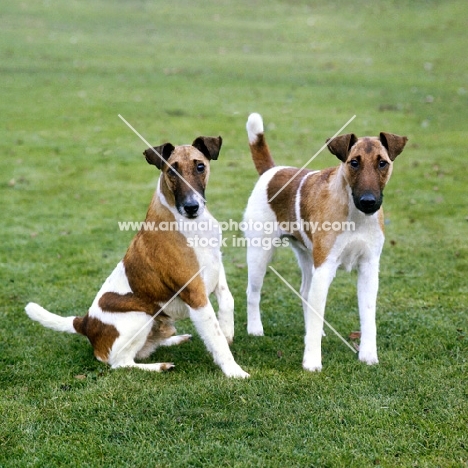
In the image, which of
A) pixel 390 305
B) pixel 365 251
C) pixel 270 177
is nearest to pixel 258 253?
pixel 270 177

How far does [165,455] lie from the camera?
15.7 feet

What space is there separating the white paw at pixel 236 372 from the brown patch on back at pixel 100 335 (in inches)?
43.0

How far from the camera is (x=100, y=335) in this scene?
20.7ft

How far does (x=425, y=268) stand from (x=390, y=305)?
1.44 m

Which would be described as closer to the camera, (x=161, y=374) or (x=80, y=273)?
(x=161, y=374)

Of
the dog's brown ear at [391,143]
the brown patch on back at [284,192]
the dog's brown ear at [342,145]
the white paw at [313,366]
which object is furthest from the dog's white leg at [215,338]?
the dog's brown ear at [391,143]

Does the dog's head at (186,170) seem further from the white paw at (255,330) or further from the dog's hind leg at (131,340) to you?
the white paw at (255,330)

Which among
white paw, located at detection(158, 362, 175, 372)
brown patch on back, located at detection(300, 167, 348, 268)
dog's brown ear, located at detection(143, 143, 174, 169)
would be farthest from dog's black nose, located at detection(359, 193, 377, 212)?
white paw, located at detection(158, 362, 175, 372)

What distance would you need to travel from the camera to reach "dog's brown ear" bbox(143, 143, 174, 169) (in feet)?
19.2

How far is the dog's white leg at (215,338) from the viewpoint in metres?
5.94

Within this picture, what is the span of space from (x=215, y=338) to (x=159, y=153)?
171 cm

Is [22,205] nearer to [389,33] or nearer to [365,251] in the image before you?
[365,251]

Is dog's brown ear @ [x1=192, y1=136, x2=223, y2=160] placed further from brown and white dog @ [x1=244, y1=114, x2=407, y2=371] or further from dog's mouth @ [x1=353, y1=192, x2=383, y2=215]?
dog's mouth @ [x1=353, y1=192, x2=383, y2=215]

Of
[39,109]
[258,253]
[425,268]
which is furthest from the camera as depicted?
[39,109]
